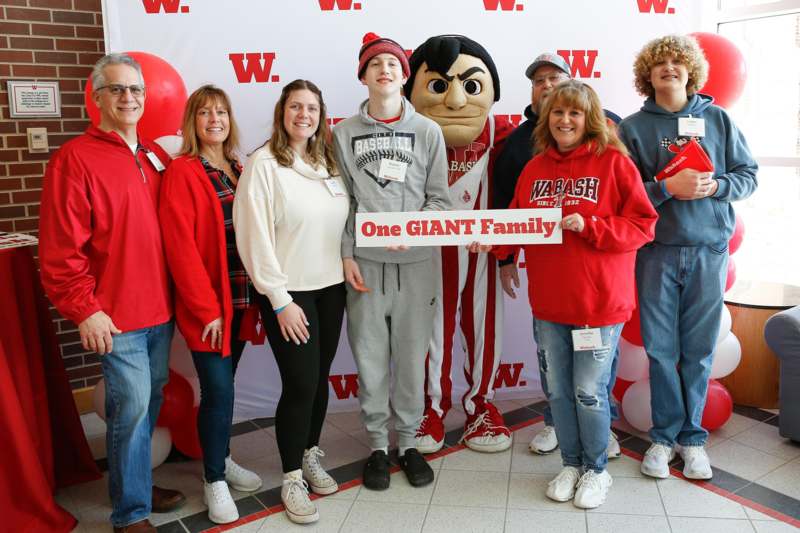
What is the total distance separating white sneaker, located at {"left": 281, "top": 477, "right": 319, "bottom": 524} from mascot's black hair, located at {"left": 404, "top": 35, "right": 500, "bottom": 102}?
1.73m

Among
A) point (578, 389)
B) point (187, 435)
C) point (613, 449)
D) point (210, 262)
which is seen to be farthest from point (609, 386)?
point (187, 435)

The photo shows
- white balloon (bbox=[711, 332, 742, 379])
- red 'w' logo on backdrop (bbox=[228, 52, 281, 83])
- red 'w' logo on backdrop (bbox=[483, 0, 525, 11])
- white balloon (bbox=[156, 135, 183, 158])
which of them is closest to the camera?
white balloon (bbox=[156, 135, 183, 158])

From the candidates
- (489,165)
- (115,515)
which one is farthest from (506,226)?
(115,515)

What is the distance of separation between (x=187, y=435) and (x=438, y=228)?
1447 mm

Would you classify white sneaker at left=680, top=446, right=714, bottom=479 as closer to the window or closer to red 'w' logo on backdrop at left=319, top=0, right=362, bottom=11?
the window

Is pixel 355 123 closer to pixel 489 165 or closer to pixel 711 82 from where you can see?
pixel 489 165

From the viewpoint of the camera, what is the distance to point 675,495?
2.63 metres

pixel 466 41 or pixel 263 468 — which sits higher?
pixel 466 41

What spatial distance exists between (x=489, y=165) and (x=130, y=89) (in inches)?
60.5

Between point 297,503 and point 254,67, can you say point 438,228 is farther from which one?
point 254,67

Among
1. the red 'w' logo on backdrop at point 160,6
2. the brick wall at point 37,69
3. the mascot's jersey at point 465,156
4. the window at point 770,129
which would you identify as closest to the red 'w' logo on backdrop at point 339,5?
the red 'w' logo on backdrop at point 160,6

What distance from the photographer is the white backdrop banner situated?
3277 mm

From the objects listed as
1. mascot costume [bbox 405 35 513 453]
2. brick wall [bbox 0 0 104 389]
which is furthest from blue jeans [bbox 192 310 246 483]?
brick wall [bbox 0 0 104 389]

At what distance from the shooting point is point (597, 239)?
2.30 meters
